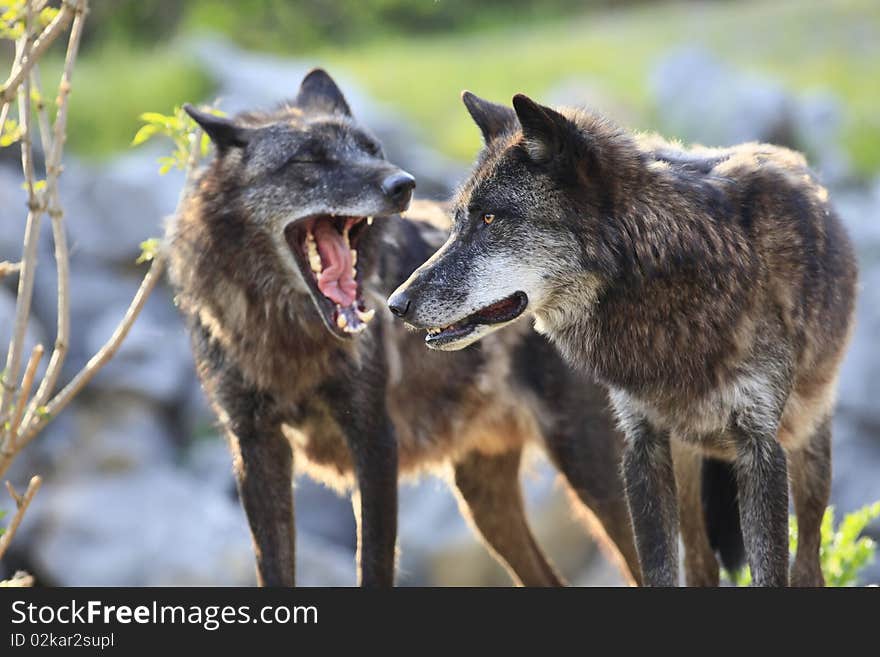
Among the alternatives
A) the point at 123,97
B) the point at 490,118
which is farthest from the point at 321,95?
the point at 123,97

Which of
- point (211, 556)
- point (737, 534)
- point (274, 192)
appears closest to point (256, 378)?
point (274, 192)

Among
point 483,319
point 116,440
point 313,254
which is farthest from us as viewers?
point 116,440

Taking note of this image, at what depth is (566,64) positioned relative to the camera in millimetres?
17094

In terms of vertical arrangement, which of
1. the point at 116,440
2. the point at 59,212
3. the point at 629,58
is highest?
the point at 629,58

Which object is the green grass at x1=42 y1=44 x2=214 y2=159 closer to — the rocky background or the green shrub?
the rocky background

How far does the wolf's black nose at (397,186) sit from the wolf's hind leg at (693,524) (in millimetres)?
1427

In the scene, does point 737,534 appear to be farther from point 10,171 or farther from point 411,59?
point 411,59

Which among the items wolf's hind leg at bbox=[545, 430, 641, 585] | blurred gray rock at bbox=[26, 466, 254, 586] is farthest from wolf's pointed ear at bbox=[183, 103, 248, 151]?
blurred gray rock at bbox=[26, 466, 254, 586]

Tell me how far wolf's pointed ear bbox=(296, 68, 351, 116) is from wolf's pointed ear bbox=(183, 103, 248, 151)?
49 centimetres

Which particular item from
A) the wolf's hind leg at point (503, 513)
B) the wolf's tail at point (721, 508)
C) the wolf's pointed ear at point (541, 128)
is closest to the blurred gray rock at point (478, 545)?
the wolf's hind leg at point (503, 513)

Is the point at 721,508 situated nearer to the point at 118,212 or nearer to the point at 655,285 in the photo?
the point at 655,285

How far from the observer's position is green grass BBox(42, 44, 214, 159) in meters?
14.2

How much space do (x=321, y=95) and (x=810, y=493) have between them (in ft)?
8.62

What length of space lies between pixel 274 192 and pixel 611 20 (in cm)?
1586
